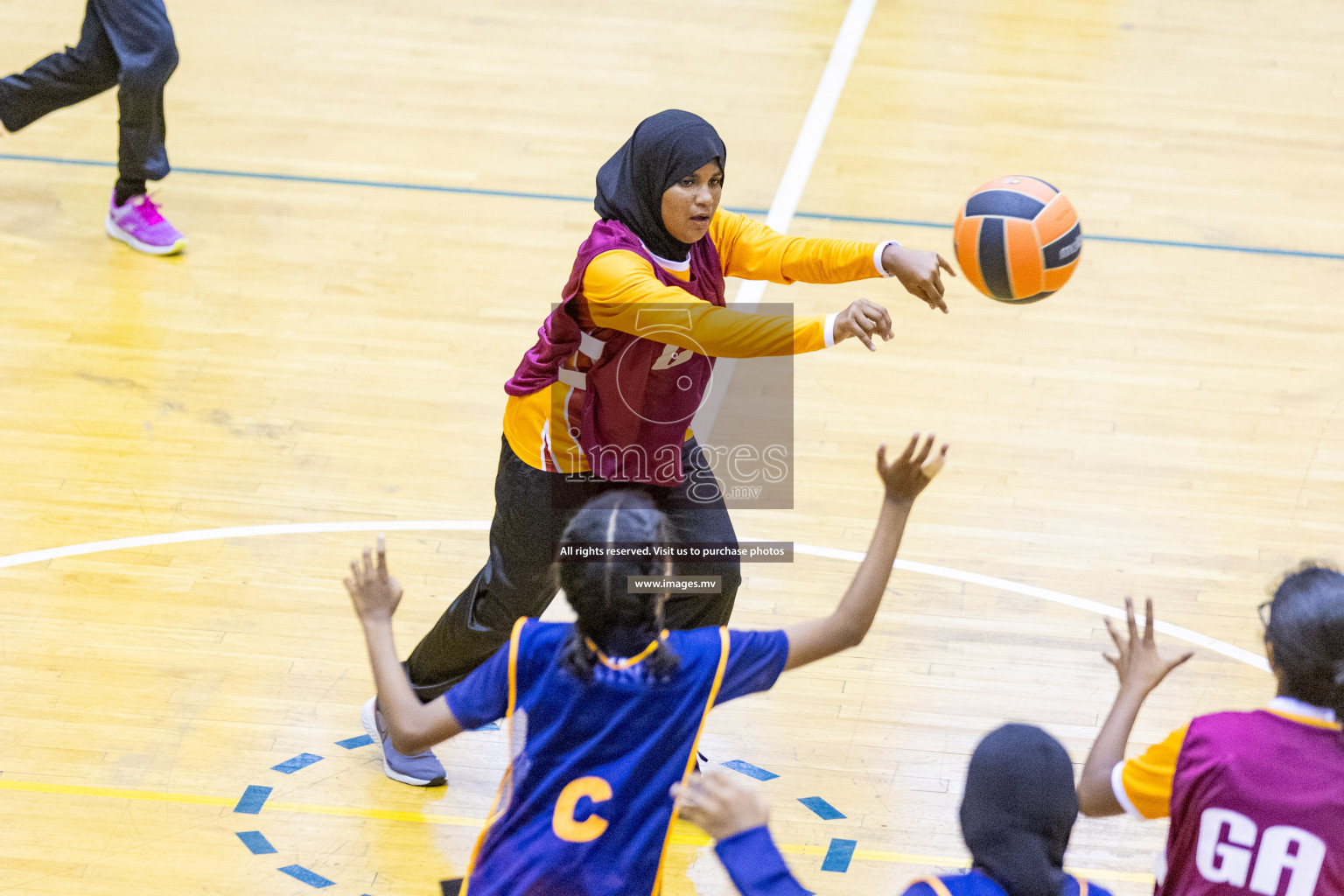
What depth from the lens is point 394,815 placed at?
404 cm

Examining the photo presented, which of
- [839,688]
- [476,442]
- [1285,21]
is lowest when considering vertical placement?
[839,688]

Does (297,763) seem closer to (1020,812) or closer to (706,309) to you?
(706,309)

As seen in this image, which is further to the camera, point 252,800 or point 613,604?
point 252,800

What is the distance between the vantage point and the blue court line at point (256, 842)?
3.90 m

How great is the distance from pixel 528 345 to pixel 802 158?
91.5 inches

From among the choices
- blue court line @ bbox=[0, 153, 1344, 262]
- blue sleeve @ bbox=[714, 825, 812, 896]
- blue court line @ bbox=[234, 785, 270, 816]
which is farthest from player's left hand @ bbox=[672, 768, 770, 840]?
blue court line @ bbox=[0, 153, 1344, 262]

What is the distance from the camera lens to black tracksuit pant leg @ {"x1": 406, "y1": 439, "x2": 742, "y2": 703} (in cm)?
384

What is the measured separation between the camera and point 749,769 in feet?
13.9

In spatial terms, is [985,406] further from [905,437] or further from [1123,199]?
[1123,199]

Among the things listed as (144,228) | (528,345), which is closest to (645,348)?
(528,345)

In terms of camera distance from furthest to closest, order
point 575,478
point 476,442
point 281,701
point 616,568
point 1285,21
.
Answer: point 1285,21, point 476,442, point 281,701, point 575,478, point 616,568

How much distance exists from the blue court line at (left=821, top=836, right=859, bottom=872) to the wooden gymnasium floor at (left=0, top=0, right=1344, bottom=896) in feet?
0.07

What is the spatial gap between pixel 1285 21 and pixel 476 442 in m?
6.69

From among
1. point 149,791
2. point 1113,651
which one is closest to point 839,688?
point 1113,651
